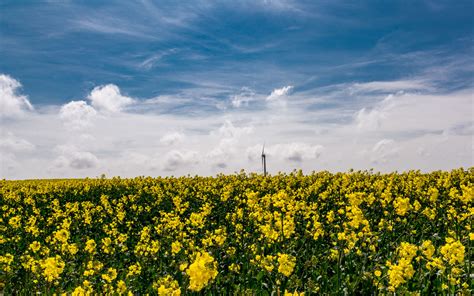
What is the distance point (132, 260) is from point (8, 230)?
6964mm

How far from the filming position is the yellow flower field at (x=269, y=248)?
6559 mm

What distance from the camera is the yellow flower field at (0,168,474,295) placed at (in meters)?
6.56

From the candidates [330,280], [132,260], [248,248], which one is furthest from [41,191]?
[330,280]

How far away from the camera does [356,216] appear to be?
25.6 feet

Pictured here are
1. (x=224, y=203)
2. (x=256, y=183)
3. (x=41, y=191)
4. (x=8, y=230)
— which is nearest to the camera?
(x=8, y=230)

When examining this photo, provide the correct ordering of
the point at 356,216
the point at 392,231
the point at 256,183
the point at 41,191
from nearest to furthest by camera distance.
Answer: the point at 356,216 < the point at 392,231 < the point at 256,183 < the point at 41,191

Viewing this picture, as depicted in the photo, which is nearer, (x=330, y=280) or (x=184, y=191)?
(x=330, y=280)

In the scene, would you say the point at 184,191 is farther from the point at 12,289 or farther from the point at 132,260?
the point at 12,289

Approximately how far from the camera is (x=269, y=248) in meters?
10.1

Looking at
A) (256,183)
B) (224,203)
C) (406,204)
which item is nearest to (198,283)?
(406,204)

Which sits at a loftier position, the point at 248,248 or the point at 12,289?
the point at 248,248

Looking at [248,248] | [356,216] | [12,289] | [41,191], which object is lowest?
[12,289]

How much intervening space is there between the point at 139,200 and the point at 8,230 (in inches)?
243

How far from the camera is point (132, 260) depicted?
11.3m
